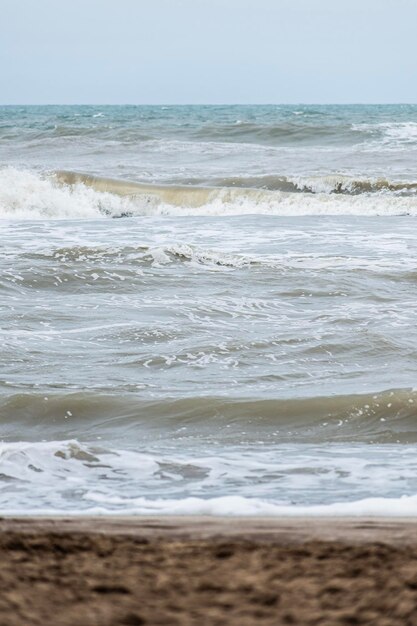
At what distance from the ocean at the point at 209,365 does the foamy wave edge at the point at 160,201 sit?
1479mm

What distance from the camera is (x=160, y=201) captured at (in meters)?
15.3

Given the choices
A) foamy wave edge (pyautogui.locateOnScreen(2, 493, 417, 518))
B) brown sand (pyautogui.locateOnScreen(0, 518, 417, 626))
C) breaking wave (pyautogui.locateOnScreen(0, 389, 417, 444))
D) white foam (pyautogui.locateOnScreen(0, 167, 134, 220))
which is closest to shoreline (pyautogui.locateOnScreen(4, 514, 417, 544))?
brown sand (pyautogui.locateOnScreen(0, 518, 417, 626))

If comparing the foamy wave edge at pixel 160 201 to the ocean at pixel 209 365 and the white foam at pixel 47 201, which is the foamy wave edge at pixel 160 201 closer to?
the white foam at pixel 47 201

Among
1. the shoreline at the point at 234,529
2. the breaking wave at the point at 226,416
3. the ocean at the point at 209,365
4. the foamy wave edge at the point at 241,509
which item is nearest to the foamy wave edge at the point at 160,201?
the ocean at the point at 209,365

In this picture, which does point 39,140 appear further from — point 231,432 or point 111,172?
point 231,432

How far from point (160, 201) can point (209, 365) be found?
10.5 meters

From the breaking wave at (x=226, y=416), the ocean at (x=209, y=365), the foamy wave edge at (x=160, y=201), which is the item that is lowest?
the breaking wave at (x=226, y=416)

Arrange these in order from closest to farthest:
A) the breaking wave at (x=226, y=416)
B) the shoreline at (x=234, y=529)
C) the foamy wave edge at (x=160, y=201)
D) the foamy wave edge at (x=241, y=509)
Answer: the shoreline at (x=234, y=529) → the foamy wave edge at (x=241, y=509) → the breaking wave at (x=226, y=416) → the foamy wave edge at (x=160, y=201)

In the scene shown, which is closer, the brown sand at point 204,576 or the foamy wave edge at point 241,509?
the brown sand at point 204,576

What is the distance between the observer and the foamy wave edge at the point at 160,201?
1400 cm

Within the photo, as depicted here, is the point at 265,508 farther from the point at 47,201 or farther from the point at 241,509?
the point at 47,201

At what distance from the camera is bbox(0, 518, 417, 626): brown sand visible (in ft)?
4.15

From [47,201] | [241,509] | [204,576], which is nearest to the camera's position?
[204,576]

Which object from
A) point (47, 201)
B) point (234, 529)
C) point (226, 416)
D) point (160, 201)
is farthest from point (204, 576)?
point (160, 201)
